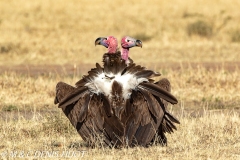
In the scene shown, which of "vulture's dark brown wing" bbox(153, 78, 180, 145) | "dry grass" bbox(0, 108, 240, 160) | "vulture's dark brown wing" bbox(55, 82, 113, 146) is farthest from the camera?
"vulture's dark brown wing" bbox(153, 78, 180, 145)

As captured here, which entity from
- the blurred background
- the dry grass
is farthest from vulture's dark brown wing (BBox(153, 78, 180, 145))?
the blurred background

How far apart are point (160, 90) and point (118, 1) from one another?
27764 mm

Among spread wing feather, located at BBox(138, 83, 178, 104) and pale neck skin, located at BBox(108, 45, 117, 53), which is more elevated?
pale neck skin, located at BBox(108, 45, 117, 53)

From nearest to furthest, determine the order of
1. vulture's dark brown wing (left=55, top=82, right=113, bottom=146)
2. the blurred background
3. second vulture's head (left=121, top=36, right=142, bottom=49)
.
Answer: vulture's dark brown wing (left=55, top=82, right=113, bottom=146) → second vulture's head (left=121, top=36, right=142, bottom=49) → the blurred background

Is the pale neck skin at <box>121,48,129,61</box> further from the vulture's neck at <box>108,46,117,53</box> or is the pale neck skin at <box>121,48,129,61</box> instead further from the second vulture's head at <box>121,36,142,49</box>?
the vulture's neck at <box>108,46,117,53</box>

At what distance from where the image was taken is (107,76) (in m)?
7.27

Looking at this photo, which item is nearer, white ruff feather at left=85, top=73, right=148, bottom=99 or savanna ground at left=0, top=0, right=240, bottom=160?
white ruff feather at left=85, top=73, right=148, bottom=99

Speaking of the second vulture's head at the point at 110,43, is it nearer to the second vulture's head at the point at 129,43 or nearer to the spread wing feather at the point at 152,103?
the second vulture's head at the point at 129,43

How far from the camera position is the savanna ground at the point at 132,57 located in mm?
8109

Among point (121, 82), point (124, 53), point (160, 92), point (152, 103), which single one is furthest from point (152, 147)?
point (124, 53)

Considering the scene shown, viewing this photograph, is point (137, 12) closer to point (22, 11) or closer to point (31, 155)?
point (22, 11)

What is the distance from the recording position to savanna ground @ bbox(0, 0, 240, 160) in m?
8.11

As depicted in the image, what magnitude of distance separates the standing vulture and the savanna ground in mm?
182

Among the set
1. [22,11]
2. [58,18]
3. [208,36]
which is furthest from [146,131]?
[22,11]
